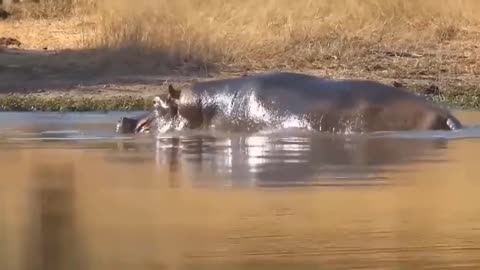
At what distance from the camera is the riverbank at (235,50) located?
12625mm

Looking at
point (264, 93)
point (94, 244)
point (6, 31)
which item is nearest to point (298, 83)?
point (264, 93)

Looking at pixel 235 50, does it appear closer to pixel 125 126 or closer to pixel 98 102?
pixel 98 102

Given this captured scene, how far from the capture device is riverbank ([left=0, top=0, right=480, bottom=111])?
12.6m

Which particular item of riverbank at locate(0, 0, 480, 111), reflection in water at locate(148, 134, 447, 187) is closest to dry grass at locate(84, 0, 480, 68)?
riverbank at locate(0, 0, 480, 111)

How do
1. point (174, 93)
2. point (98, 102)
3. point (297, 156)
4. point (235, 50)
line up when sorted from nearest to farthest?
point (297, 156) < point (174, 93) < point (98, 102) < point (235, 50)

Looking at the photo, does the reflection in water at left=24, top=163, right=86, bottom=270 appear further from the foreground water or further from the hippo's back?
the hippo's back

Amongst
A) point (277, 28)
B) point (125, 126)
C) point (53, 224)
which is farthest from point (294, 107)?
point (277, 28)

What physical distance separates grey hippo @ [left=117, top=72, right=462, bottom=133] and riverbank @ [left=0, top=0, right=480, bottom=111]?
251cm

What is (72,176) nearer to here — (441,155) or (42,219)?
(42,219)

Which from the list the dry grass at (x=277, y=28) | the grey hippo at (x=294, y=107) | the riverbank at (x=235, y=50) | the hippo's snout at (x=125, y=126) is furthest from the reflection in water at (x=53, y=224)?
the dry grass at (x=277, y=28)

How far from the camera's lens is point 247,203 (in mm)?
5312

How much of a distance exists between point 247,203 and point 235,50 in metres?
8.85

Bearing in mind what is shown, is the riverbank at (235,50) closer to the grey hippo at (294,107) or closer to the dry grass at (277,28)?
the dry grass at (277,28)

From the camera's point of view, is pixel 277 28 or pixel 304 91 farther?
pixel 277 28
